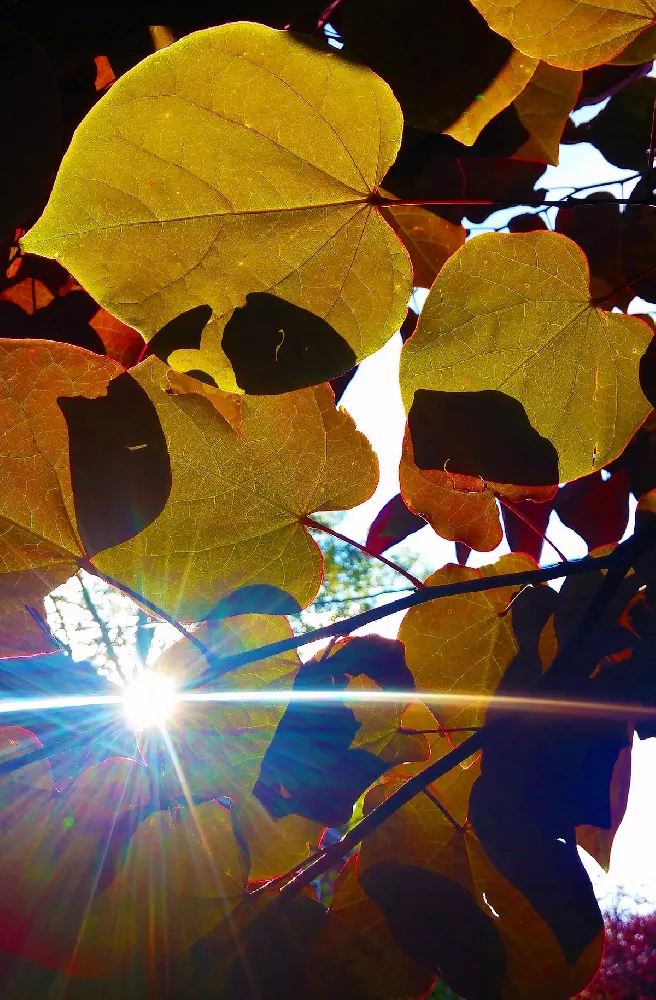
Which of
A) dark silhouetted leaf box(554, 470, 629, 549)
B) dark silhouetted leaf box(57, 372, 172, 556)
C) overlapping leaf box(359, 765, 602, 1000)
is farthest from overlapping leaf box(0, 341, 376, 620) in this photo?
dark silhouetted leaf box(554, 470, 629, 549)

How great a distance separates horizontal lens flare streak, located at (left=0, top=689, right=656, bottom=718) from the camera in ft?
0.96

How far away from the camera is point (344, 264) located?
306 millimetres

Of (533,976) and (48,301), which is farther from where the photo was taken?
(48,301)

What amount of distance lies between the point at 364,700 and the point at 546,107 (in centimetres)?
39

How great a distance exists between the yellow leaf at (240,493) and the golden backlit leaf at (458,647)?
0.22 feet

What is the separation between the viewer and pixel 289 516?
1.11ft

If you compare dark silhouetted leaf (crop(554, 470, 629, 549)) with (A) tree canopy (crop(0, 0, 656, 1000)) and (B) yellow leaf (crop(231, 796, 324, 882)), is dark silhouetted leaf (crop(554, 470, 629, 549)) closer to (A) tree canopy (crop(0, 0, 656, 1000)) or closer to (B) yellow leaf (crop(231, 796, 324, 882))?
(A) tree canopy (crop(0, 0, 656, 1000))

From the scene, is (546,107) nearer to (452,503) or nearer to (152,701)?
(452,503)

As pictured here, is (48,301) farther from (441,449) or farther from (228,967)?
(228,967)

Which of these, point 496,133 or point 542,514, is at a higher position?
point 496,133

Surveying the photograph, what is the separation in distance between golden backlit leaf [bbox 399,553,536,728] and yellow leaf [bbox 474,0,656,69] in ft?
0.81

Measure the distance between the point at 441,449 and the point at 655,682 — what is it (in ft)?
0.53

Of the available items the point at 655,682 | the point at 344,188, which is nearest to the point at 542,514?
the point at 655,682

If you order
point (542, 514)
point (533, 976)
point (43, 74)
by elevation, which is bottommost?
point (533, 976)
